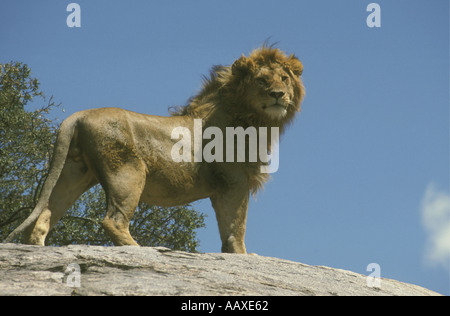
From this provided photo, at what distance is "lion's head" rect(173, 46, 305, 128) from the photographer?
9438 millimetres

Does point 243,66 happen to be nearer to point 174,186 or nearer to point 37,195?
point 174,186

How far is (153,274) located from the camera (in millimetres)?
7176

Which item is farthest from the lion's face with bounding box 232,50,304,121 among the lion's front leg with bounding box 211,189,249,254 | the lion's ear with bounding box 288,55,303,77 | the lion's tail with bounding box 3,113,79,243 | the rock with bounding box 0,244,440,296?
the lion's tail with bounding box 3,113,79,243

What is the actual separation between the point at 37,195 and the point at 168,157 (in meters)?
6.72

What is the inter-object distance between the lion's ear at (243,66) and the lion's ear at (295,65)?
59 centimetres

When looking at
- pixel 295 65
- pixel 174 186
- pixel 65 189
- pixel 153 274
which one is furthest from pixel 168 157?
pixel 295 65

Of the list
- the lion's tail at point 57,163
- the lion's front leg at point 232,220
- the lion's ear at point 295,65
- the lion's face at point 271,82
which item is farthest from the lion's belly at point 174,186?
the lion's ear at point 295,65

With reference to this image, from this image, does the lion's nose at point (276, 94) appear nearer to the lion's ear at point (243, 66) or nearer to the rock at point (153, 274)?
the lion's ear at point (243, 66)

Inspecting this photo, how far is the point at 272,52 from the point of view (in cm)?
986

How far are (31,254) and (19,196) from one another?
8.07 metres
